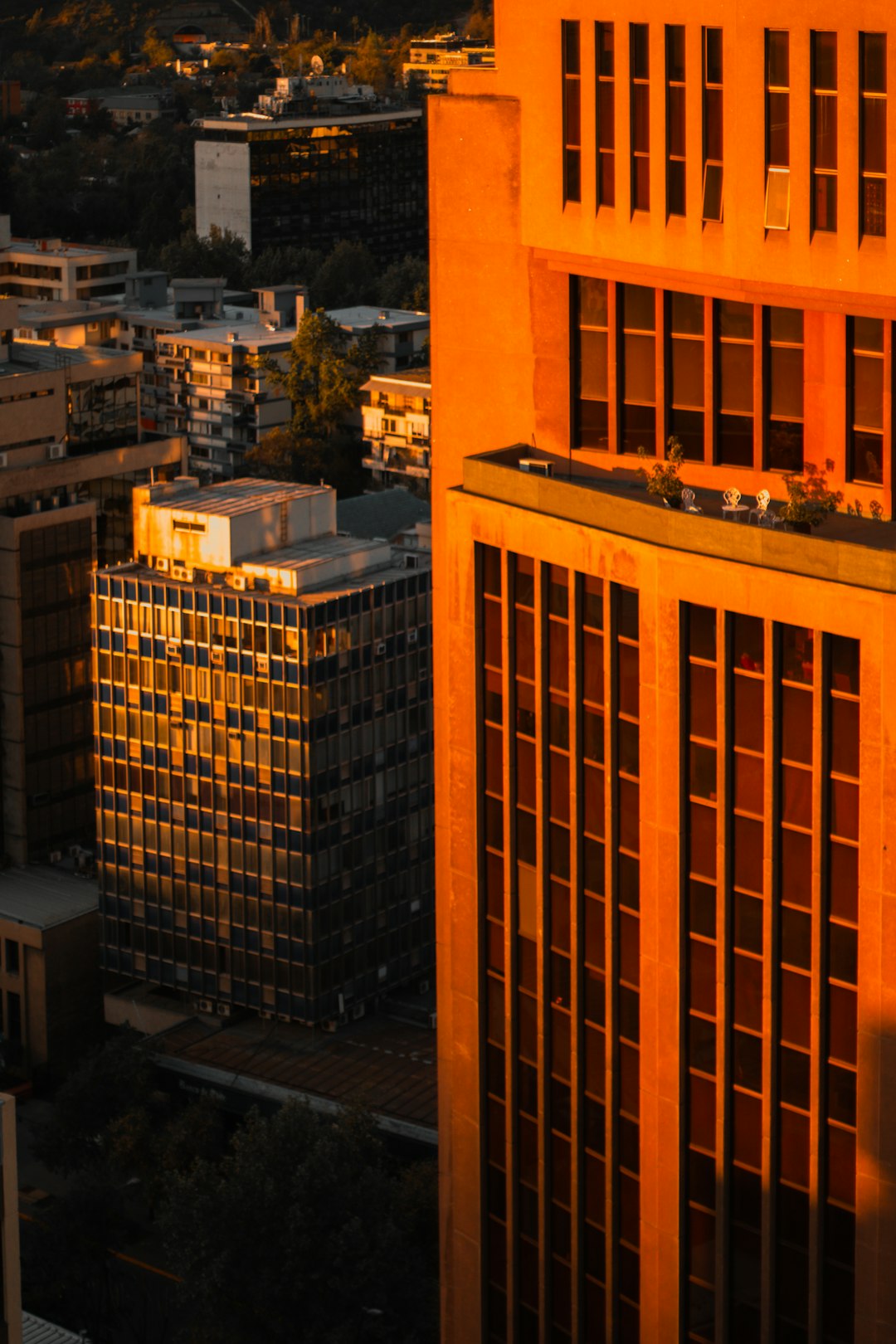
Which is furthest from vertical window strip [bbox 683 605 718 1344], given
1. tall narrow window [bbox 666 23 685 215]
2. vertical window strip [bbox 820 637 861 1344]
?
tall narrow window [bbox 666 23 685 215]

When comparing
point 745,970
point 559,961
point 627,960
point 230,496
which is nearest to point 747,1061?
point 745,970

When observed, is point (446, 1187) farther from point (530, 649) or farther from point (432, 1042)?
point (432, 1042)

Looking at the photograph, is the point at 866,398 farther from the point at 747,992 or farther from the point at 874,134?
the point at 747,992

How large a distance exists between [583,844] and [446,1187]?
43.1 feet

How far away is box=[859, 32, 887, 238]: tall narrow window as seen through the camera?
5838 cm

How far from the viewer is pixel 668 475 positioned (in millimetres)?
A: 65250

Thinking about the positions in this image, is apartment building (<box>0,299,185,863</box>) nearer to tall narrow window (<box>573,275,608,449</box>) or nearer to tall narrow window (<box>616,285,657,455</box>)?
tall narrow window (<box>573,275,608,449</box>)

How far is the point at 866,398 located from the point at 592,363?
333 inches

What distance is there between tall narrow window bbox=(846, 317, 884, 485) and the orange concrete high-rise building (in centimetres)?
8

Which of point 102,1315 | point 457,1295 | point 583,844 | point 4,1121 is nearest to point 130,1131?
point 102,1315

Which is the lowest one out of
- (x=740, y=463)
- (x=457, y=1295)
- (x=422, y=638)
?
(x=457, y=1295)

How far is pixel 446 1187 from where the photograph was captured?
Result: 76.2 metres

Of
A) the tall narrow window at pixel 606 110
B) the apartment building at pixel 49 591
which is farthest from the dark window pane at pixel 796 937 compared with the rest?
the apartment building at pixel 49 591

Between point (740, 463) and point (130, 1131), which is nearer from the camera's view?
point (740, 463)
